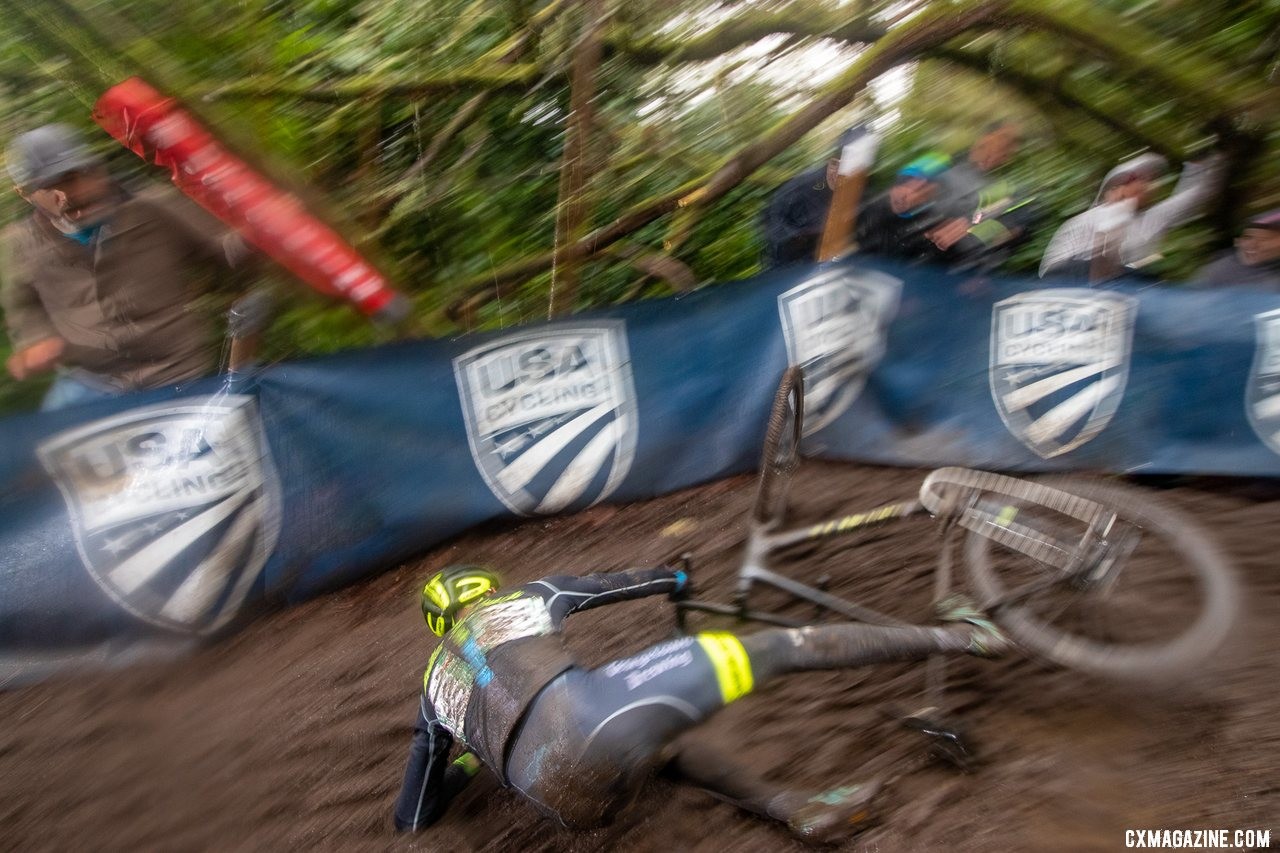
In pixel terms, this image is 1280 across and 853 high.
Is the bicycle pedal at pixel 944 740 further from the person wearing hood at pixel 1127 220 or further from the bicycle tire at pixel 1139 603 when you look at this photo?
the person wearing hood at pixel 1127 220

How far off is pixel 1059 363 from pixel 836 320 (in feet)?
3.69

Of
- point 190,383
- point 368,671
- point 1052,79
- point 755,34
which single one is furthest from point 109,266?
point 1052,79

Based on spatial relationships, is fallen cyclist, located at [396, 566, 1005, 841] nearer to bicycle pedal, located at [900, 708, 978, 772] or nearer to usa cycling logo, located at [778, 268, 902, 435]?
bicycle pedal, located at [900, 708, 978, 772]

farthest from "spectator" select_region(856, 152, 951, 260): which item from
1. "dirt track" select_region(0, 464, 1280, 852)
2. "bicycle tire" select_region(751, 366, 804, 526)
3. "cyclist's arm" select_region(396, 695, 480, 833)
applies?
"cyclist's arm" select_region(396, 695, 480, 833)

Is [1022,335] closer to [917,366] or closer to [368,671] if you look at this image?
[917,366]

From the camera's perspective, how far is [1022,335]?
14.1ft

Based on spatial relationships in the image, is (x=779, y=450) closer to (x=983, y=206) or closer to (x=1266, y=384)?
(x=1266, y=384)

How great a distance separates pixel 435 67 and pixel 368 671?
3.96m

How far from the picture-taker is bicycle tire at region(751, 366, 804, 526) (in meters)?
3.18

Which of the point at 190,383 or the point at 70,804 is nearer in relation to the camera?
the point at 70,804

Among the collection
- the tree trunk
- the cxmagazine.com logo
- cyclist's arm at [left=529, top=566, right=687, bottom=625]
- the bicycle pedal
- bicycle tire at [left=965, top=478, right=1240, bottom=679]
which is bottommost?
the cxmagazine.com logo

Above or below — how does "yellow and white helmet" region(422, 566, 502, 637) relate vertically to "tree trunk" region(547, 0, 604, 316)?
below

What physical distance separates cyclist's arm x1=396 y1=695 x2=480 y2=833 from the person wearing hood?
4509 millimetres

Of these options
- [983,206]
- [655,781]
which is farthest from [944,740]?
[983,206]
